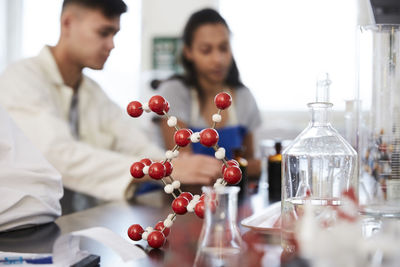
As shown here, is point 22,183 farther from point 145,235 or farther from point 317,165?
point 317,165

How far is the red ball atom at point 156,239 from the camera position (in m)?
0.61

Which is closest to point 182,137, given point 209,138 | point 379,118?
point 209,138

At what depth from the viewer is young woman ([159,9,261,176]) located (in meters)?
→ 2.04

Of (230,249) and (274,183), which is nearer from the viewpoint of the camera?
(230,249)

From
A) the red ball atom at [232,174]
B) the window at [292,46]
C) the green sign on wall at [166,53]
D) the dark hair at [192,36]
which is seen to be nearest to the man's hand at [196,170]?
the red ball atom at [232,174]

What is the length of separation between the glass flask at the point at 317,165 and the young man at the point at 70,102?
2.04 feet

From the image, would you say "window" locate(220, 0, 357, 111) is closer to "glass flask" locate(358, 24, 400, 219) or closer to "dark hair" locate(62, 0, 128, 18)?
"dark hair" locate(62, 0, 128, 18)

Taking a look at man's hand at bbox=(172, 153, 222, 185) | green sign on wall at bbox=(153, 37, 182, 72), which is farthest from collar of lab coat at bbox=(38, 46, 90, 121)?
green sign on wall at bbox=(153, 37, 182, 72)

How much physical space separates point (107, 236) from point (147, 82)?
3832 mm

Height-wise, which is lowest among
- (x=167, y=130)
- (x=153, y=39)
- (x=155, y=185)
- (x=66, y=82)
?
(x=155, y=185)

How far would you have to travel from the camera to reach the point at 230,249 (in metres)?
0.47

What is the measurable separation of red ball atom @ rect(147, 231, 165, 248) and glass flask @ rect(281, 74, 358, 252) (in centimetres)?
15

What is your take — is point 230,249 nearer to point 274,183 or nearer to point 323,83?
point 323,83

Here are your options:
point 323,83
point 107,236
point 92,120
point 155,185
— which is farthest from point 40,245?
point 92,120
